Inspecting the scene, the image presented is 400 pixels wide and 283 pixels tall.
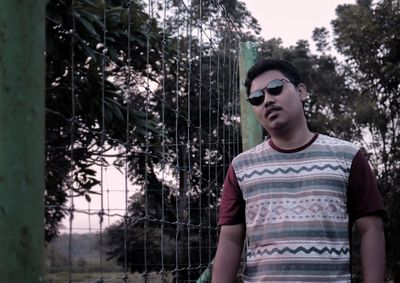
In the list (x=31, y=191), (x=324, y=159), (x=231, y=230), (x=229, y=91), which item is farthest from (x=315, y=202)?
(x=229, y=91)

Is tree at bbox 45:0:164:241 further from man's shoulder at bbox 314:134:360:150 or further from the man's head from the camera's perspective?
man's shoulder at bbox 314:134:360:150

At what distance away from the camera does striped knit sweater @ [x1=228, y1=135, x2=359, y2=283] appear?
1.48 metres

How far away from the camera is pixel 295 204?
1511mm

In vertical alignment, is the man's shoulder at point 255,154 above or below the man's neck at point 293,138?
below

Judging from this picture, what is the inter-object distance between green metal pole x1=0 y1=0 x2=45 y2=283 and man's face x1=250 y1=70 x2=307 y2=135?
2.32ft

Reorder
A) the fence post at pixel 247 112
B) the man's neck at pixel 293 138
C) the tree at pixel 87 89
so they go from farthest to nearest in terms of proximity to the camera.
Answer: the fence post at pixel 247 112
the tree at pixel 87 89
the man's neck at pixel 293 138

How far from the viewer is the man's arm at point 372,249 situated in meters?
1.47

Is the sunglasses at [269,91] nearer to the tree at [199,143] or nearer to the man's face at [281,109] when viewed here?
the man's face at [281,109]

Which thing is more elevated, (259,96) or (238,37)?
(238,37)

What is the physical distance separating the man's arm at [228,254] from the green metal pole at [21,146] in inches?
28.2

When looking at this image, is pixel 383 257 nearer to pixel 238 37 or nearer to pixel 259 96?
pixel 259 96

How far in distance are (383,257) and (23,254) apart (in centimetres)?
88

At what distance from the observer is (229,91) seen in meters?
3.69

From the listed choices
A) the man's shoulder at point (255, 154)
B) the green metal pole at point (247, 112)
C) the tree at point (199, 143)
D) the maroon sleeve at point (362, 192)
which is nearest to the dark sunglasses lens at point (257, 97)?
the man's shoulder at point (255, 154)
